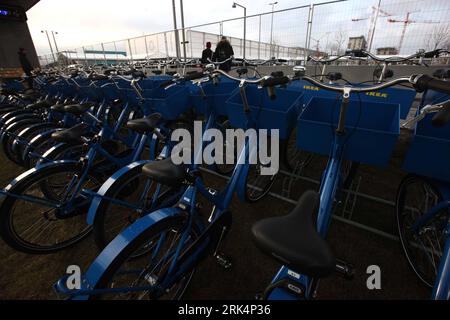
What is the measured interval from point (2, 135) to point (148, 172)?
3204 millimetres

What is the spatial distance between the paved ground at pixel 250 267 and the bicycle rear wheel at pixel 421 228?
10 centimetres

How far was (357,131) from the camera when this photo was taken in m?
1.46

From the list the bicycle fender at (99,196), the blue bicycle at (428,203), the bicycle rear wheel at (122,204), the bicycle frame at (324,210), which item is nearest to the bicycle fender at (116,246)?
the bicycle rear wheel at (122,204)

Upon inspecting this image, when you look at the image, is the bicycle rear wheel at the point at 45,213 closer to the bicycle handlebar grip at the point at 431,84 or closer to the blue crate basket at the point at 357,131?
the blue crate basket at the point at 357,131

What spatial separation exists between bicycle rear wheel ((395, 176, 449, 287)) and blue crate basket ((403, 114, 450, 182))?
25 centimetres

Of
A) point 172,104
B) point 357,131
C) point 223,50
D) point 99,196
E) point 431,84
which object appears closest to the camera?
point 431,84

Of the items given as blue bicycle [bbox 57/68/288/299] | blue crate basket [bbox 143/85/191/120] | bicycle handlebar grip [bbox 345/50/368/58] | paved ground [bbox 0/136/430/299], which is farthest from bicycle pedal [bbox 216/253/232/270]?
bicycle handlebar grip [bbox 345/50/368/58]

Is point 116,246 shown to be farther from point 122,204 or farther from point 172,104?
point 172,104

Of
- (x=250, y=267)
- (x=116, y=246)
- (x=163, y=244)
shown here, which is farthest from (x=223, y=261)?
(x=116, y=246)

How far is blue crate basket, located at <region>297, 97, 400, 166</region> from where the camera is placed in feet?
4.64

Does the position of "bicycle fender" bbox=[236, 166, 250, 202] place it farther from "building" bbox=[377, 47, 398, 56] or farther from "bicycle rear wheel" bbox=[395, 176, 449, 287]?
"building" bbox=[377, 47, 398, 56]

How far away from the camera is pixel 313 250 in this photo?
2.23 ft

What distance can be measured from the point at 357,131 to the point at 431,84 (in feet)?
1.79
